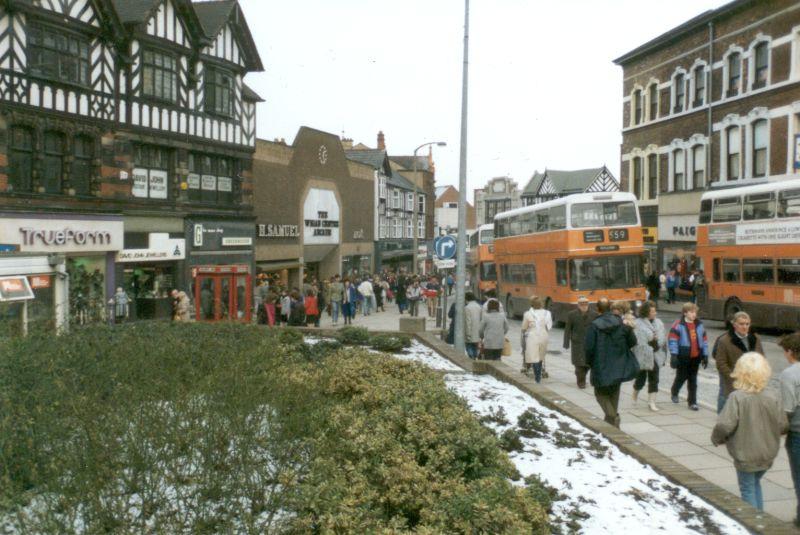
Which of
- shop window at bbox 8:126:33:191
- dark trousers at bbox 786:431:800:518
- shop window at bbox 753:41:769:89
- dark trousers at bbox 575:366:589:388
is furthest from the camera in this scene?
shop window at bbox 753:41:769:89

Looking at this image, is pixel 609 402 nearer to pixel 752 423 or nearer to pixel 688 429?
pixel 688 429

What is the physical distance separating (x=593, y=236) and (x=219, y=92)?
50.4 ft

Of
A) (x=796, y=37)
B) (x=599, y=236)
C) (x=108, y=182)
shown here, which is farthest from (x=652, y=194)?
(x=108, y=182)

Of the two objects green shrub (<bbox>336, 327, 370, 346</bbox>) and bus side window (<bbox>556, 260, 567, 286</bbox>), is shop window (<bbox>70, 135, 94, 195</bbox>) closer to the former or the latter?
green shrub (<bbox>336, 327, 370, 346</bbox>)

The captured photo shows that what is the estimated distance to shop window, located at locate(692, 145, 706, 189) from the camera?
129ft

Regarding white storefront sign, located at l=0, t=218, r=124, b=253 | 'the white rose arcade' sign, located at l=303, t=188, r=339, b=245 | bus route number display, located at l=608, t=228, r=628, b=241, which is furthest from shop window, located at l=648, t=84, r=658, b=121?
white storefront sign, located at l=0, t=218, r=124, b=253

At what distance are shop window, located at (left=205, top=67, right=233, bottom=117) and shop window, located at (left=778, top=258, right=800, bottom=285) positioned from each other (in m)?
20.2

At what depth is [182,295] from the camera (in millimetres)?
20953

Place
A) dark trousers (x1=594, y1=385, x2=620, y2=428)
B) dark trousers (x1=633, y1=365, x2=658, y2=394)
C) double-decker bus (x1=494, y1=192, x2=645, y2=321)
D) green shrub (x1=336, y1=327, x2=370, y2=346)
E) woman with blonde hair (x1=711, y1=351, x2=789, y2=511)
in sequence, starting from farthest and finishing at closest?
1. double-decker bus (x1=494, y1=192, x2=645, y2=321)
2. green shrub (x1=336, y1=327, x2=370, y2=346)
3. dark trousers (x1=633, y1=365, x2=658, y2=394)
4. dark trousers (x1=594, y1=385, x2=620, y2=428)
5. woman with blonde hair (x1=711, y1=351, x2=789, y2=511)

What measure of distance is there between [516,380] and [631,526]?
18.8 feet

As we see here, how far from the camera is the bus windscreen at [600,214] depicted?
79.5 ft

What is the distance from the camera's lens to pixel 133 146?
88.2ft

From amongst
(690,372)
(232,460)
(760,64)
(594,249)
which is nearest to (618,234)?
(594,249)

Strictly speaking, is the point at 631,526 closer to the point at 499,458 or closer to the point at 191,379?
the point at 499,458
